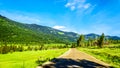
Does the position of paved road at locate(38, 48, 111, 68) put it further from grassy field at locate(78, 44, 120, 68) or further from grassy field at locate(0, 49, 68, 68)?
grassy field at locate(0, 49, 68, 68)

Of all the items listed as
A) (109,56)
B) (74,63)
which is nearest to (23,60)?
(74,63)

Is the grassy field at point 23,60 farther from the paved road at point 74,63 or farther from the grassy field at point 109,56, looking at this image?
the grassy field at point 109,56

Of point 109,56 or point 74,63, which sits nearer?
point 74,63

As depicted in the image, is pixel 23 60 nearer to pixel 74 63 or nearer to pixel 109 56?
pixel 74 63

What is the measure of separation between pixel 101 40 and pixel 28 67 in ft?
557

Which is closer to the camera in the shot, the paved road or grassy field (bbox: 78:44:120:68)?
the paved road

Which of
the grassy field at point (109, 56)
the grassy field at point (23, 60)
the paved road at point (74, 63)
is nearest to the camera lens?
the grassy field at point (23, 60)

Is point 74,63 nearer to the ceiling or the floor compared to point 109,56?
nearer to the floor

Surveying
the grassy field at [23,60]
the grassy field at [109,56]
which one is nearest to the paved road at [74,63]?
the grassy field at [109,56]

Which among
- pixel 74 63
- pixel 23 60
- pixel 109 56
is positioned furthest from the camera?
pixel 109 56

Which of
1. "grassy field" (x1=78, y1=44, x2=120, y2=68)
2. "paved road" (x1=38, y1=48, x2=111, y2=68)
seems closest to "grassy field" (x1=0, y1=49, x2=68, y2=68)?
"paved road" (x1=38, y1=48, x2=111, y2=68)

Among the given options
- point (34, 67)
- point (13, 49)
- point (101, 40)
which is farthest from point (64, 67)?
point (101, 40)

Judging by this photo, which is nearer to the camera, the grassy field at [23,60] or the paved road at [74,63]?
the grassy field at [23,60]

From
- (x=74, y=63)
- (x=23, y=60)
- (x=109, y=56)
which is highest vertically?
(x=109, y=56)
